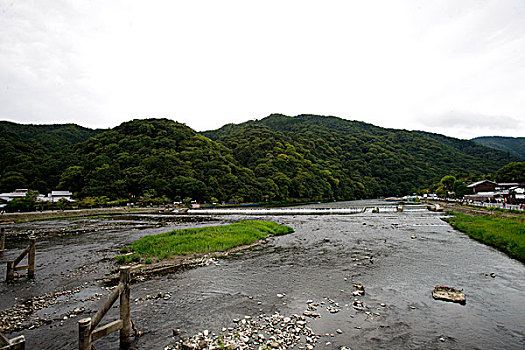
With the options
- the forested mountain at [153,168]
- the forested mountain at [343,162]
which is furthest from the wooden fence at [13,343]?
the forested mountain at [343,162]

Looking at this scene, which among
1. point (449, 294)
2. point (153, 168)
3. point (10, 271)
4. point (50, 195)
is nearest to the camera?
point (449, 294)

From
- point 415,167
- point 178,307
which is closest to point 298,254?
point 178,307

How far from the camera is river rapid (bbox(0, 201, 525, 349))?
9195 millimetres

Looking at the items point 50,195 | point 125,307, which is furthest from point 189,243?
point 50,195

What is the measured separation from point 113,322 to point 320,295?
848 cm

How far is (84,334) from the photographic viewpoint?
653 centimetres

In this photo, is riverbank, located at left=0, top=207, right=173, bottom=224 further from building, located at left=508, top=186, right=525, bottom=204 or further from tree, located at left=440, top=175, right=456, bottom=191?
tree, located at left=440, top=175, right=456, bottom=191

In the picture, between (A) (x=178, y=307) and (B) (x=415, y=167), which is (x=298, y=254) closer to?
(A) (x=178, y=307)

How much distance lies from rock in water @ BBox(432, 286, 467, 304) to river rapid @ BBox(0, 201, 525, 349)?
1.04ft

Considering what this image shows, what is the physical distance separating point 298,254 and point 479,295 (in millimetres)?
10955

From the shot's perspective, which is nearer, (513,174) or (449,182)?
(513,174)

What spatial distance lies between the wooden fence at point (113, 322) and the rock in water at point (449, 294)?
12.6 m

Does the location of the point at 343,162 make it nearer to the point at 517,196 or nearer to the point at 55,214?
the point at 517,196

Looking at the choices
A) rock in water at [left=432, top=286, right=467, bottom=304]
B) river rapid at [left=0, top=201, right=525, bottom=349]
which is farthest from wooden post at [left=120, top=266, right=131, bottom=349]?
rock in water at [left=432, top=286, right=467, bottom=304]
